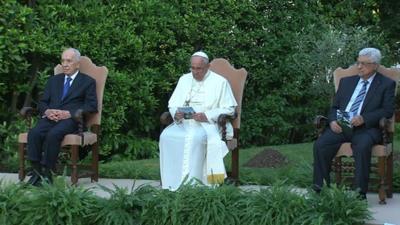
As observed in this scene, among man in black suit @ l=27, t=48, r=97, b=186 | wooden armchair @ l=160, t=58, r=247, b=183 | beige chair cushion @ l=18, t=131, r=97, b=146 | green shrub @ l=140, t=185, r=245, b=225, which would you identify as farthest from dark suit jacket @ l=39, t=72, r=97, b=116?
green shrub @ l=140, t=185, r=245, b=225

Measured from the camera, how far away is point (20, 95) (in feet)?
28.1

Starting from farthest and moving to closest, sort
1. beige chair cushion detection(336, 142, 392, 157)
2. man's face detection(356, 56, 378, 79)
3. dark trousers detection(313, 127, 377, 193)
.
Result: man's face detection(356, 56, 378, 79)
beige chair cushion detection(336, 142, 392, 157)
dark trousers detection(313, 127, 377, 193)

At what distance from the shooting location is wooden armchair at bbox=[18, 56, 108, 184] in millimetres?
6367

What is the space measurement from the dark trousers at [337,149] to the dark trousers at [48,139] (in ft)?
7.05

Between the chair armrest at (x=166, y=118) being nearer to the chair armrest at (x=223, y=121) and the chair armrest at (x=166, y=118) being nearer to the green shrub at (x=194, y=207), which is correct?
the chair armrest at (x=223, y=121)

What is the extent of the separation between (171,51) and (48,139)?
3.33m

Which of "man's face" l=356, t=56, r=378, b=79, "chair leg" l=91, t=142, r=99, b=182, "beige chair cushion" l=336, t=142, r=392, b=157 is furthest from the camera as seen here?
"chair leg" l=91, t=142, r=99, b=182

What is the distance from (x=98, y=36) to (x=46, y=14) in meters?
0.62

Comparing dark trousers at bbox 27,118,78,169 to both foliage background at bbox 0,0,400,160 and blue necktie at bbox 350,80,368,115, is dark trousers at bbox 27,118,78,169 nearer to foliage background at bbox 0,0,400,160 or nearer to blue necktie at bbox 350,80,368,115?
foliage background at bbox 0,0,400,160

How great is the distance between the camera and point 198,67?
20.0 ft

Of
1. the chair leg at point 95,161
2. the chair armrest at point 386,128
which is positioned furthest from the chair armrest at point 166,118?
the chair armrest at point 386,128

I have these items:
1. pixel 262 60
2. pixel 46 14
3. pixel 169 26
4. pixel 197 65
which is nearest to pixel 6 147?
pixel 46 14

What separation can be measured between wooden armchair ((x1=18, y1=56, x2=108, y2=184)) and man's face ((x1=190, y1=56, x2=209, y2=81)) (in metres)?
1.02

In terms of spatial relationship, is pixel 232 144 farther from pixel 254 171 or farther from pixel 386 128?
pixel 386 128
